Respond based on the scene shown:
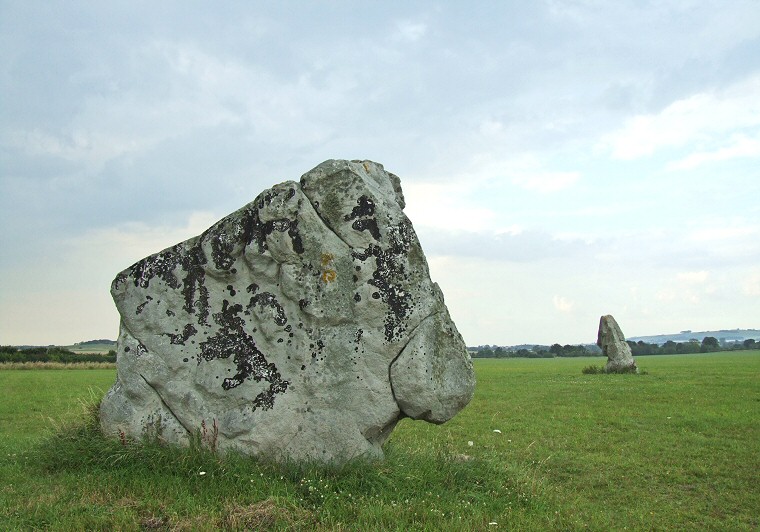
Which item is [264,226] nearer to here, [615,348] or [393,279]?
[393,279]

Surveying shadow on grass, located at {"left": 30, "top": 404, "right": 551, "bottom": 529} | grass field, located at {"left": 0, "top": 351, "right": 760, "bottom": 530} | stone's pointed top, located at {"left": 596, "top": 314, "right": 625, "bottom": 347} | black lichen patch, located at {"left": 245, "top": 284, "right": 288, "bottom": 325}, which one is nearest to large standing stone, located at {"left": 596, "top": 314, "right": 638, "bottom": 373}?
stone's pointed top, located at {"left": 596, "top": 314, "right": 625, "bottom": 347}

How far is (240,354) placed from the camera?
925 centimetres

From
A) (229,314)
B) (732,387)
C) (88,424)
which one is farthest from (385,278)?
(732,387)

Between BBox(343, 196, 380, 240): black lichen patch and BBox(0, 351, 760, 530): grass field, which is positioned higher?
BBox(343, 196, 380, 240): black lichen patch

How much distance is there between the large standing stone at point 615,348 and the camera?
117ft

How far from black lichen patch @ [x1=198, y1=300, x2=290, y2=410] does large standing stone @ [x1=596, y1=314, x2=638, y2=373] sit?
29.9 meters

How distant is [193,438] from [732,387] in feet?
84.6

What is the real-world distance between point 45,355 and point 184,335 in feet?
184

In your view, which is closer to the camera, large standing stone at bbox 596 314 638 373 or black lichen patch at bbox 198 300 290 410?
black lichen patch at bbox 198 300 290 410

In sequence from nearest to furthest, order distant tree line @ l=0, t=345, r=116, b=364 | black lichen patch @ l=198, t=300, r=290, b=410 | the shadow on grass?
1. the shadow on grass
2. black lichen patch @ l=198, t=300, r=290, b=410
3. distant tree line @ l=0, t=345, r=116, b=364

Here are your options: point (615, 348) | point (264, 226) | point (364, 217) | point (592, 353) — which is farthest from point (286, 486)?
point (592, 353)

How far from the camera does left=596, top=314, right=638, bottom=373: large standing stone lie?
117ft

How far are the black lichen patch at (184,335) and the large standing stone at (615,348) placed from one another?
3025cm

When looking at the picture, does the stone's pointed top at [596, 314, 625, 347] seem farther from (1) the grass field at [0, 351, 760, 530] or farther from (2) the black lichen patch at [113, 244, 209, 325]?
(2) the black lichen patch at [113, 244, 209, 325]
